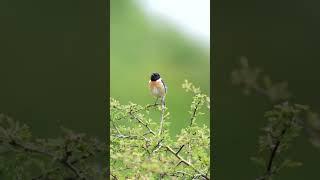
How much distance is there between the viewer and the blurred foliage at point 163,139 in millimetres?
2338

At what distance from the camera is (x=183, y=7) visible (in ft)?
7.87

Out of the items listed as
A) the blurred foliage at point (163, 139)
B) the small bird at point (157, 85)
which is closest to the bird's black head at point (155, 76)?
the small bird at point (157, 85)

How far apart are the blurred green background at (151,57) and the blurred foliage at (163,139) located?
37mm
